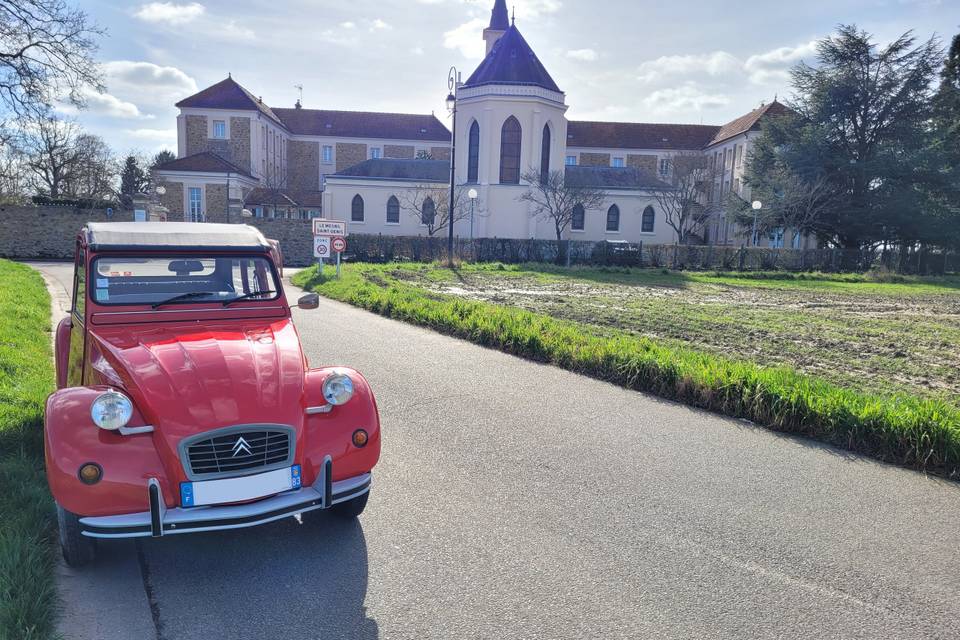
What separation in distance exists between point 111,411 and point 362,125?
75186 millimetres

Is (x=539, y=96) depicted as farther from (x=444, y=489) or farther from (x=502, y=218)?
(x=444, y=489)

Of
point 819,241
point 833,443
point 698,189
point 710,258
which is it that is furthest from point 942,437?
point 698,189

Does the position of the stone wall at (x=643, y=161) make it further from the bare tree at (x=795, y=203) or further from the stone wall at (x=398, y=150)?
the bare tree at (x=795, y=203)

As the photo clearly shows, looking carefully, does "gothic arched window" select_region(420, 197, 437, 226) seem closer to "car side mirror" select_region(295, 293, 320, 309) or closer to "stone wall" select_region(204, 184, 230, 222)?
"stone wall" select_region(204, 184, 230, 222)

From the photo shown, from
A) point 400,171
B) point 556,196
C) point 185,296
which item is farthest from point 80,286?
point 400,171

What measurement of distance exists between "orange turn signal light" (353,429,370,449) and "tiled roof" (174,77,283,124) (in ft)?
215

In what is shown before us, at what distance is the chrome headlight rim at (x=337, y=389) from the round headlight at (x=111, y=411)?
1.07 meters

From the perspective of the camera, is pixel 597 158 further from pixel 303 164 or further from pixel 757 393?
pixel 757 393

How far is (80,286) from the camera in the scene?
16.1 feet

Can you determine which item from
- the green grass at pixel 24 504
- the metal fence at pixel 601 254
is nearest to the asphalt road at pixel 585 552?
the green grass at pixel 24 504

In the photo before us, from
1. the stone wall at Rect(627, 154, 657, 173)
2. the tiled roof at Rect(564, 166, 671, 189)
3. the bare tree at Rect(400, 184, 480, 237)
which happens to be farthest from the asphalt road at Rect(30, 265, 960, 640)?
the stone wall at Rect(627, 154, 657, 173)

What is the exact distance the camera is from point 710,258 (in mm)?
37031

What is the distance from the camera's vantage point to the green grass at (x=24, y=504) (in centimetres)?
302

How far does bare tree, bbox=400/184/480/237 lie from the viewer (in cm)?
5222
